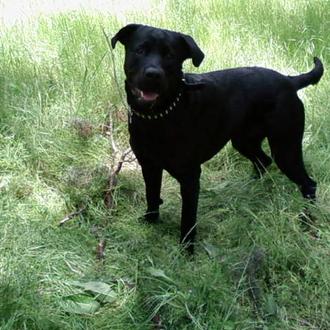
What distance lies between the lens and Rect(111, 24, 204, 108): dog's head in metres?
2.38

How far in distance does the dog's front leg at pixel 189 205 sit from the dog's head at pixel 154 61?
1.19 ft

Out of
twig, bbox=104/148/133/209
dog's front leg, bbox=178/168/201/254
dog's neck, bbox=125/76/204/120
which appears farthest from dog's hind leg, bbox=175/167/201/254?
twig, bbox=104/148/133/209

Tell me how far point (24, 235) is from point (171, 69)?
936mm

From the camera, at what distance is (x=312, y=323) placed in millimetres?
2309

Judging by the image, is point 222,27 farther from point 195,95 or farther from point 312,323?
point 312,323

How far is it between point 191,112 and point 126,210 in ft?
2.27

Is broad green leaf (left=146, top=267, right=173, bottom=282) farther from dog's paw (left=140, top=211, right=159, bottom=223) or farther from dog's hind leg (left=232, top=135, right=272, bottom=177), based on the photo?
dog's hind leg (left=232, top=135, right=272, bottom=177)

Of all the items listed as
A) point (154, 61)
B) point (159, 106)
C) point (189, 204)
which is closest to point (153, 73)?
point (154, 61)

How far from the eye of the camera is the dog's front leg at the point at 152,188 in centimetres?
281

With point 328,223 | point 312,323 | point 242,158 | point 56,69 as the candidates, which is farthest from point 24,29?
point 312,323

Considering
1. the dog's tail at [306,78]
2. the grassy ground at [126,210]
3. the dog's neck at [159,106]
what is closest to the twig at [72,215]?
the grassy ground at [126,210]

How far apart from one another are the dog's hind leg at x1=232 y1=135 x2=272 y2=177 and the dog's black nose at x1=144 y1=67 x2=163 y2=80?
35.9 inches

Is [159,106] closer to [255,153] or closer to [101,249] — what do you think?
[101,249]

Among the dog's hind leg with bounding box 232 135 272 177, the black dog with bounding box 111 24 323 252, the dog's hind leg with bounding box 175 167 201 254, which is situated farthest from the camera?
the dog's hind leg with bounding box 232 135 272 177
